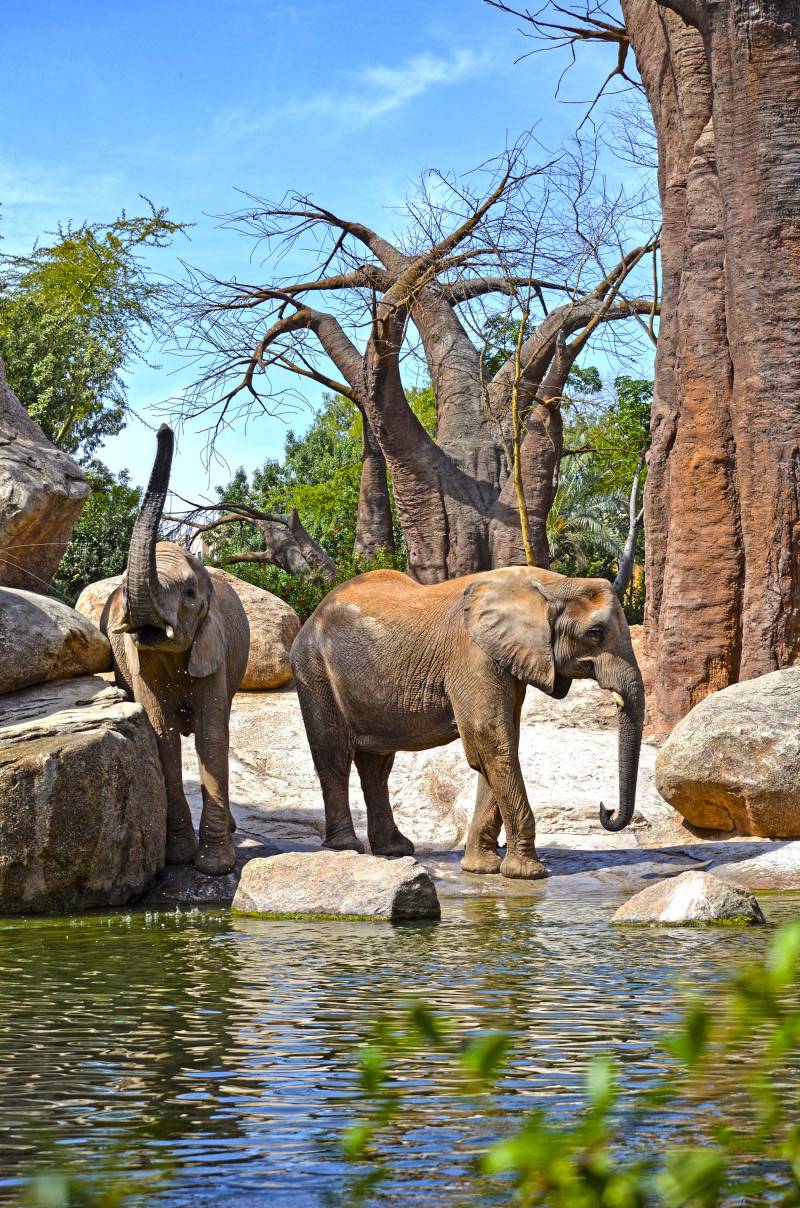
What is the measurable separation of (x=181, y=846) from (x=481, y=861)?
2127 millimetres

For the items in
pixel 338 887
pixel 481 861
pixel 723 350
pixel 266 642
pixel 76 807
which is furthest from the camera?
pixel 266 642

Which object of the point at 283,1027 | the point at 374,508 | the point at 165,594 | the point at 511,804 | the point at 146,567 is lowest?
the point at 283,1027

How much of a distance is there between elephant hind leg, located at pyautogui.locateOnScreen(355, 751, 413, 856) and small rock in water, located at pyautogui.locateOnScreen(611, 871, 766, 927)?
11.8 ft

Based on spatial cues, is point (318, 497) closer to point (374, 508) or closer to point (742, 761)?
point (374, 508)

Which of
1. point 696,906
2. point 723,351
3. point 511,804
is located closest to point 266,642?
point 723,351

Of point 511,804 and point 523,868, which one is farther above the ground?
point 511,804

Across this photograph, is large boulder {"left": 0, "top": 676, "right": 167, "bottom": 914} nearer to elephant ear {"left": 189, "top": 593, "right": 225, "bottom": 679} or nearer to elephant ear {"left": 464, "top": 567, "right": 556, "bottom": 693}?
elephant ear {"left": 189, "top": 593, "right": 225, "bottom": 679}

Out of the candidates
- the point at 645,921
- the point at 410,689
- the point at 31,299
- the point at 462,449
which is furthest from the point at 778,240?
the point at 31,299

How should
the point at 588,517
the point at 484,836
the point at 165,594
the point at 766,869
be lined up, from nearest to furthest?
the point at 165,594
the point at 766,869
the point at 484,836
the point at 588,517

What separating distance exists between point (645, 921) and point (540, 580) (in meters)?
3.31

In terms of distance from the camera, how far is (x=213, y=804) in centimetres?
1038

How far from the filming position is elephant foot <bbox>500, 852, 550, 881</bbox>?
34.4ft

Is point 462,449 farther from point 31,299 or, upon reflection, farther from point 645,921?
point 645,921

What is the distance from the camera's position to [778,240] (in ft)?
45.7
